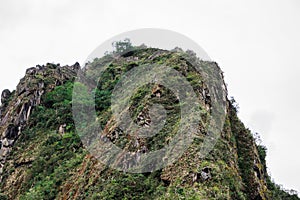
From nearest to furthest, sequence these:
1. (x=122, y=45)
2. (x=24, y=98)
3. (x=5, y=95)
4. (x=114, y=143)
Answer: (x=114, y=143), (x=24, y=98), (x=5, y=95), (x=122, y=45)

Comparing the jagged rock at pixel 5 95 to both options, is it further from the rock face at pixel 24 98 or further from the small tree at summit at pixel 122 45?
the small tree at summit at pixel 122 45

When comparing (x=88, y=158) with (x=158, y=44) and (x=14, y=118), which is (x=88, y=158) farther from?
(x=158, y=44)

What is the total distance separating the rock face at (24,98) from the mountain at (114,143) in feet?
0.30

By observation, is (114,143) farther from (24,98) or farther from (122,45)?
→ (122,45)

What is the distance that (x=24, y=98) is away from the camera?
51.5 metres

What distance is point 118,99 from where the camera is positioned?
45.0m

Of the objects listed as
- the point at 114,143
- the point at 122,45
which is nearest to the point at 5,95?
the point at 122,45

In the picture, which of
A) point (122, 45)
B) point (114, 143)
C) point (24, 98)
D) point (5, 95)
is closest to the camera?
point (114, 143)

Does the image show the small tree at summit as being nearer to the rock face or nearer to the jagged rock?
the rock face

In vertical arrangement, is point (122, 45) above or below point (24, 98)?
above

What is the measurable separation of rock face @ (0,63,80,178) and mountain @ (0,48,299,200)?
0.09 m

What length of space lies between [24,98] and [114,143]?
18.7 meters

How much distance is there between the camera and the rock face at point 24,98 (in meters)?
47.3

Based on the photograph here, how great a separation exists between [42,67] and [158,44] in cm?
1371
